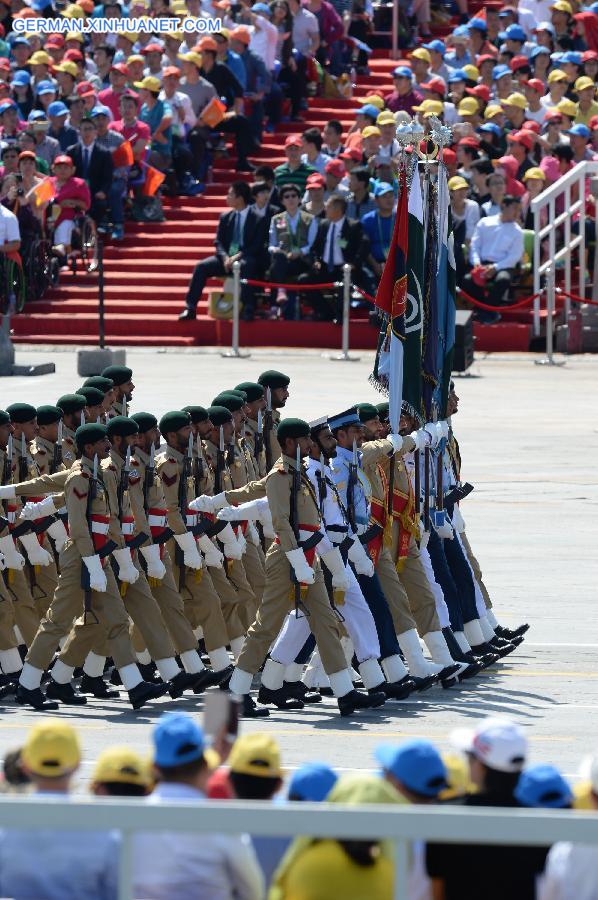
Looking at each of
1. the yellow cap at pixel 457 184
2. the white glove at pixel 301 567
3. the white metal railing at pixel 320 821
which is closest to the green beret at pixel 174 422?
the white glove at pixel 301 567

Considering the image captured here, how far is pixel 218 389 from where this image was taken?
76.4 feet

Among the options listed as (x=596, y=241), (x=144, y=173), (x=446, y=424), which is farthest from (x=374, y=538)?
(x=144, y=173)

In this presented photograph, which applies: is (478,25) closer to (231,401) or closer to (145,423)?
(231,401)

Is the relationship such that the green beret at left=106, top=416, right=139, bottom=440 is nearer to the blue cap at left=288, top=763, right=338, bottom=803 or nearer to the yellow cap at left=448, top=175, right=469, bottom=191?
the blue cap at left=288, top=763, right=338, bottom=803

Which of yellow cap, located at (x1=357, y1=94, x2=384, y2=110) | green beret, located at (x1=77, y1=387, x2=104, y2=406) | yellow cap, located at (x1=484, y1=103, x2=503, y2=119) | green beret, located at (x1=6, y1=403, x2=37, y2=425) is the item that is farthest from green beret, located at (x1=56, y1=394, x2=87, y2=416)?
yellow cap, located at (x1=357, y1=94, x2=384, y2=110)

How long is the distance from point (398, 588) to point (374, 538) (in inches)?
12.9

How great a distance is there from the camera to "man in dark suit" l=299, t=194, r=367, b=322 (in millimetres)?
25922

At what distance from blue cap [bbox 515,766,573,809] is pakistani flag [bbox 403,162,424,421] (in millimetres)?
7456

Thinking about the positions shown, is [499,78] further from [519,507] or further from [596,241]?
[519,507]

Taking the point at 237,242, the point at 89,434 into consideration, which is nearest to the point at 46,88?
the point at 237,242

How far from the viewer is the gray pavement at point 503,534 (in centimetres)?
1212

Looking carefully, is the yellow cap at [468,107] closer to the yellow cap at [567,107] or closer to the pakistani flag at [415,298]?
the yellow cap at [567,107]

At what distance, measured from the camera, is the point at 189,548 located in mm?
13391

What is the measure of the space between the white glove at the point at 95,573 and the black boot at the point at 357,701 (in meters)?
1.45
